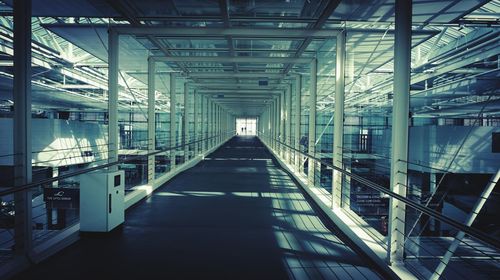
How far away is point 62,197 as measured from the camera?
2.80 meters

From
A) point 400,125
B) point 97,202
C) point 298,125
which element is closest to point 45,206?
point 298,125

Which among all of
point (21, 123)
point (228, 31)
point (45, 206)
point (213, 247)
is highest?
point (228, 31)

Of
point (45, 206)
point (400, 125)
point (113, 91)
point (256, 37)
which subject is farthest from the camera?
point (45, 206)

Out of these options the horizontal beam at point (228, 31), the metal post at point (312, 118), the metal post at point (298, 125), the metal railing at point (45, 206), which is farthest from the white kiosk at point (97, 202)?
the metal post at point (298, 125)

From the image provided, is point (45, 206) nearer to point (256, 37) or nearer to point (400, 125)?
point (256, 37)

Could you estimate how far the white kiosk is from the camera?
928 mm

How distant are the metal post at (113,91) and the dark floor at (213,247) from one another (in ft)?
0.92

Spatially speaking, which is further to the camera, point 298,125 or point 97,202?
point 298,125

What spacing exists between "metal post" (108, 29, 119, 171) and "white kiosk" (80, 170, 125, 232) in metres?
0.41

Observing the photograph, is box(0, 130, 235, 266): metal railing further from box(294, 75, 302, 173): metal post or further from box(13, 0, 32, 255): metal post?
box(294, 75, 302, 173): metal post

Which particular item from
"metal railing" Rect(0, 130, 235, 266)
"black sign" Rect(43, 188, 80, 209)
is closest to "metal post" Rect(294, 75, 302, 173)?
"metal railing" Rect(0, 130, 235, 266)

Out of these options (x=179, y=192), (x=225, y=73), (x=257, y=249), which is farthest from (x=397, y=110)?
(x=225, y=73)

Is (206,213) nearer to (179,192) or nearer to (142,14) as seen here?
(179,192)

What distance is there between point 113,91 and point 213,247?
2.86ft
